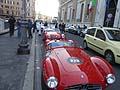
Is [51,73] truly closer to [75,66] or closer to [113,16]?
[75,66]

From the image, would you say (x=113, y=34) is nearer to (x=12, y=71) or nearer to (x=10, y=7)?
(x=12, y=71)

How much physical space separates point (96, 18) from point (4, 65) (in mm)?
31444

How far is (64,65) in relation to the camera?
5.57 metres

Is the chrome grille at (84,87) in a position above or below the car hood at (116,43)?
below

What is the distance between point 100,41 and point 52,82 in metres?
6.63

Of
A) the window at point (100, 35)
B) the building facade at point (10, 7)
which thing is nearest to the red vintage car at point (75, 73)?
the window at point (100, 35)

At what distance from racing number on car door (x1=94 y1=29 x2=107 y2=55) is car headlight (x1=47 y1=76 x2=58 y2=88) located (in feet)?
19.6

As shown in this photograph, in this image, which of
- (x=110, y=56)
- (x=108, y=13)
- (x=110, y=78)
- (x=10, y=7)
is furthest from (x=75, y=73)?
(x=10, y=7)

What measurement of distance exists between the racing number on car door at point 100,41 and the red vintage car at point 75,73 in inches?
182

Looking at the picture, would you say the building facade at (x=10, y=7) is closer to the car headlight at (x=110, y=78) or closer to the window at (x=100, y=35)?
the window at (x=100, y=35)

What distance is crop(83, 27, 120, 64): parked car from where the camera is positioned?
959cm

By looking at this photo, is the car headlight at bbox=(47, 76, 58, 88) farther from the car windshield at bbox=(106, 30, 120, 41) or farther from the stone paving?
the car windshield at bbox=(106, 30, 120, 41)

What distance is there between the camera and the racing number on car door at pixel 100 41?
35.6 ft

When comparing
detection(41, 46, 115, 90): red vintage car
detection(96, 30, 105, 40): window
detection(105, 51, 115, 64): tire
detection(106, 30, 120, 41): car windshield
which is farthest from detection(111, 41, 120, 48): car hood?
detection(41, 46, 115, 90): red vintage car
